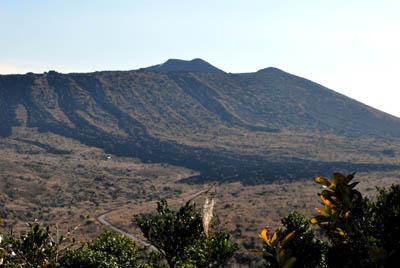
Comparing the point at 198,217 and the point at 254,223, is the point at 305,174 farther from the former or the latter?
the point at 198,217

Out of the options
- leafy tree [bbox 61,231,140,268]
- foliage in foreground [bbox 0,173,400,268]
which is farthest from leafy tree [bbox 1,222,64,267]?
leafy tree [bbox 61,231,140,268]

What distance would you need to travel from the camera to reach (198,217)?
26797 millimetres

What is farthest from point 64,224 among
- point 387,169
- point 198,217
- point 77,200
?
point 387,169

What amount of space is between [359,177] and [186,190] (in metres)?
44.3

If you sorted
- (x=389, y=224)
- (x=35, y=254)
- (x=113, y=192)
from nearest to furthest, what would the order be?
(x=35, y=254), (x=389, y=224), (x=113, y=192)

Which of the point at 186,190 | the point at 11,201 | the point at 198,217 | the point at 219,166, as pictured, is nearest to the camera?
the point at 198,217

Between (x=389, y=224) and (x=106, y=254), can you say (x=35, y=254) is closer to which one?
(x=389, y=224)

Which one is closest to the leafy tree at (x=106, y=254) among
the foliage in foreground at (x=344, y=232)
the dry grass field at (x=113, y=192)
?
the foliage in foreground at (x=344, y=232)

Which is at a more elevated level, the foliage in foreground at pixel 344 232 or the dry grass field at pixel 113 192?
the foliage in foreground at pixel 344 232

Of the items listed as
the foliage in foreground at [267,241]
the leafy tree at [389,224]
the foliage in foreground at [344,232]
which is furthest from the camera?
the leafy tree at [389,224]

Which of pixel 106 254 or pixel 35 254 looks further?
pixel 106 254

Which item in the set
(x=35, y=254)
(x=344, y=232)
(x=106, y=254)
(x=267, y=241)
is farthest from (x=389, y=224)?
(x=106, y=254)

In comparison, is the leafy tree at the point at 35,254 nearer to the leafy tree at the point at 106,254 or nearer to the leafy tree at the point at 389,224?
the leafy tree at the point at 389,224

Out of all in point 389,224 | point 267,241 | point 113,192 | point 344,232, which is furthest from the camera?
point 113,192
